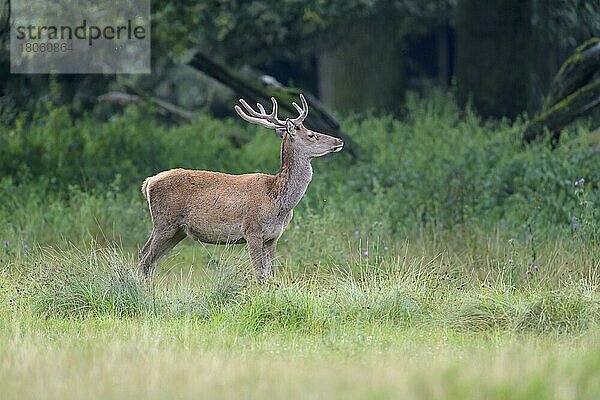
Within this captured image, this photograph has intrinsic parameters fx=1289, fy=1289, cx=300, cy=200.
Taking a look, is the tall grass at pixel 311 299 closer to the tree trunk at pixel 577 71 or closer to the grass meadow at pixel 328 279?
the grass meadow at pixel 328 279

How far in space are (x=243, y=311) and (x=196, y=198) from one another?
171 centimetres

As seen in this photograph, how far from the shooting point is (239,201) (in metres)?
9.44

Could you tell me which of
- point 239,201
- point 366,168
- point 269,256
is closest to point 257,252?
point 269,256

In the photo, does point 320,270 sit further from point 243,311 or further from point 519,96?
point 519,96

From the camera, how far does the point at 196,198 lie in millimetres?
9531

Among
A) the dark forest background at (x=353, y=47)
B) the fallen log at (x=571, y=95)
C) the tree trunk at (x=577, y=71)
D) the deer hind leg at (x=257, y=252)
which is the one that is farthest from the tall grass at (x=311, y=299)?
the dark forest background at (x=353, y=47)

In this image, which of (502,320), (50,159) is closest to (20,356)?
(502,320)

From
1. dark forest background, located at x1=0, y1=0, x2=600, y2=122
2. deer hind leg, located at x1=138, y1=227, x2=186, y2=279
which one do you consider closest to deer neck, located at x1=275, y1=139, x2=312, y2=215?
deer hind leg, located at x1=138, y1=227, x2=186, y2=279

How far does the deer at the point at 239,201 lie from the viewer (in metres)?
9.41

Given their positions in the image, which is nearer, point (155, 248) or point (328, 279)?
point (328, 279)

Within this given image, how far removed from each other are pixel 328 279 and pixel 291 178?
2.66ft

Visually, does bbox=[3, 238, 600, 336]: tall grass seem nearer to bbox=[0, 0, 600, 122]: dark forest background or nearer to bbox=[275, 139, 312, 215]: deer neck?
bbox=[275, 139, 312, 215]: deer neck

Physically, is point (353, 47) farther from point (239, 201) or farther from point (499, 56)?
point (239, 201)

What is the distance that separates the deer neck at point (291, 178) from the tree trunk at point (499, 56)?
23.4ft
